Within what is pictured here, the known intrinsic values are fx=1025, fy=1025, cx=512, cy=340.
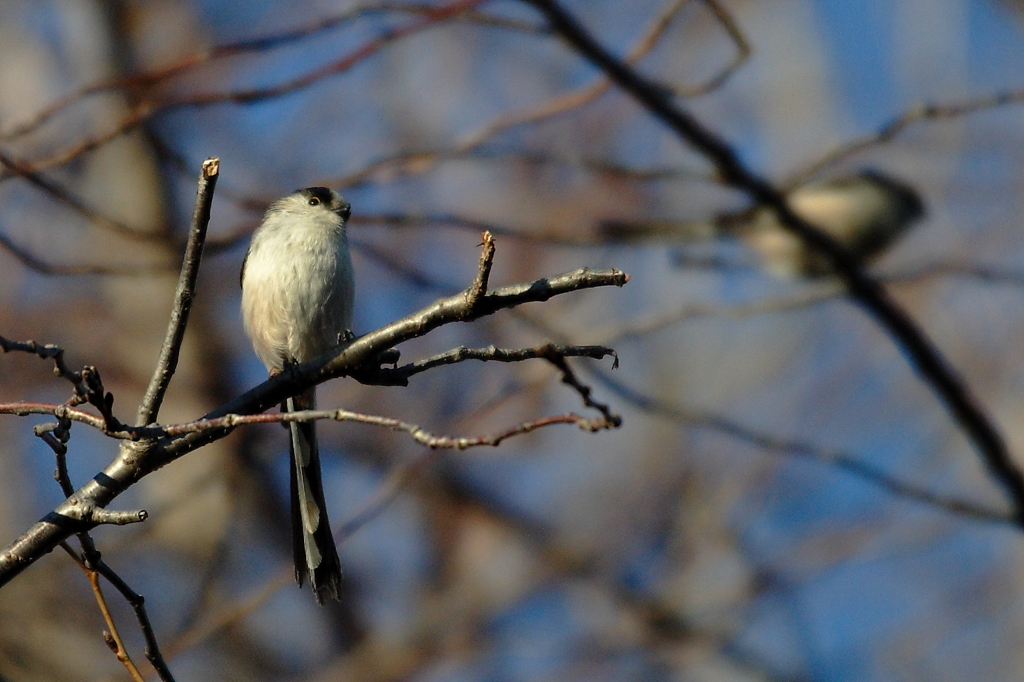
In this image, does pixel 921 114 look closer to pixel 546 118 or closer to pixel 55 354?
pixel 546 118

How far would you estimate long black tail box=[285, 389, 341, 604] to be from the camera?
103 inches

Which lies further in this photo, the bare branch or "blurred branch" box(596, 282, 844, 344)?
"blurred branch" box(596, 282, 844, 344)

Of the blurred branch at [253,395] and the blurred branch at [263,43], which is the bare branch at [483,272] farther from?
the blurred branch at [263,43]

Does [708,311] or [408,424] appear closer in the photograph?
[408,424]

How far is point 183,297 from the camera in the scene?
194 cm

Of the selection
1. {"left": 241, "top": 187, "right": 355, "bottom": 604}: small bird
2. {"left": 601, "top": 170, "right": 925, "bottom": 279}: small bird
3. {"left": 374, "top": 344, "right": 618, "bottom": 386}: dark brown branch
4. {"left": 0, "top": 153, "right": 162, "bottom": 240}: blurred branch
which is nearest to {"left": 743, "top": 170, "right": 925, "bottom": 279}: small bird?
{"left": 601, "top": 170, "right": 925, "bottom": 279}: small bird

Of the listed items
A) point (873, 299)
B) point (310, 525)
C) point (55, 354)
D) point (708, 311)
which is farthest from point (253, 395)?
point (873, 299)

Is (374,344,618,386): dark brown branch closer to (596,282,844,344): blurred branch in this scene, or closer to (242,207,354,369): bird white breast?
(242,207,354,369): bird white breast

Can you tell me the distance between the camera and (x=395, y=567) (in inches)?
316

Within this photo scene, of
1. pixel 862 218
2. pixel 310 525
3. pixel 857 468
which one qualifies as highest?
pixel 862 218

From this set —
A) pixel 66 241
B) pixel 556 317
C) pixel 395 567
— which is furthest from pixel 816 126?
pixel 66 241

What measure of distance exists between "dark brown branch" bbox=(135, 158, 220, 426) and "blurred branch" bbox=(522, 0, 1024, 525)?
210 centimetres

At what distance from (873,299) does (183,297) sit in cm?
274

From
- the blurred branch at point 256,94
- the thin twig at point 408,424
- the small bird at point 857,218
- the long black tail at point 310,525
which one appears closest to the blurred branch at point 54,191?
the blurred branch at point 256,94
